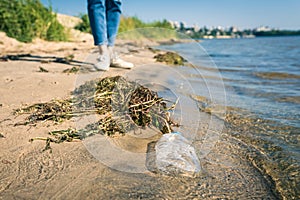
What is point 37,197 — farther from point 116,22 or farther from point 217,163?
point 116,22

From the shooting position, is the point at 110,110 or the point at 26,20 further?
the point at 26,20

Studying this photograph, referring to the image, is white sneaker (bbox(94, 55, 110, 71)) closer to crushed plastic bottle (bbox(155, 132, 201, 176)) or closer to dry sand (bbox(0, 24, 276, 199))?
dry sand (bbox(0, 24, 276, 199))

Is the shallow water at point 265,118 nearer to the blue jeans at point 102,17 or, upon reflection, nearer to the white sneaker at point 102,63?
the white sneaker at point 102,63

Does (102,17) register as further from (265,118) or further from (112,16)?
(265,118)

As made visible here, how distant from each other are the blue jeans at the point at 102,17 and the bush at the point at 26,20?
18.0ft

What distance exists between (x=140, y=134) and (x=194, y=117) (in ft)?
1.92

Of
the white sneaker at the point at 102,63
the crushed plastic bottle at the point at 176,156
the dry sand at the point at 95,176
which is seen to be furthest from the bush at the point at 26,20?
the crushed plastic bottle at the point at 176,156

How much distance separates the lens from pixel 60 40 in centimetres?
1002

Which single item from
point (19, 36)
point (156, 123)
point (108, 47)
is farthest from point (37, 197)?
point (19, 36)

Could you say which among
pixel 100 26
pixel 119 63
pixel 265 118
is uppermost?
pixel 100 26

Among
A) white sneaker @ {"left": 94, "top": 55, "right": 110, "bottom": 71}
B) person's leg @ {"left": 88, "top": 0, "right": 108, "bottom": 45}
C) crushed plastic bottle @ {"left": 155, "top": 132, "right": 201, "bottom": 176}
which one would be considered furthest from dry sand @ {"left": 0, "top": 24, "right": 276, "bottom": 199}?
person's leg @ {"left": 88, "top": 0, "right": 108, "bottom": 45}

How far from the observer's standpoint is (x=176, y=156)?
130 centimetres

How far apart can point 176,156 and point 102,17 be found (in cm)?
236

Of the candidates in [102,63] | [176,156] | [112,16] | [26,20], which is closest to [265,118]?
[176,156]
